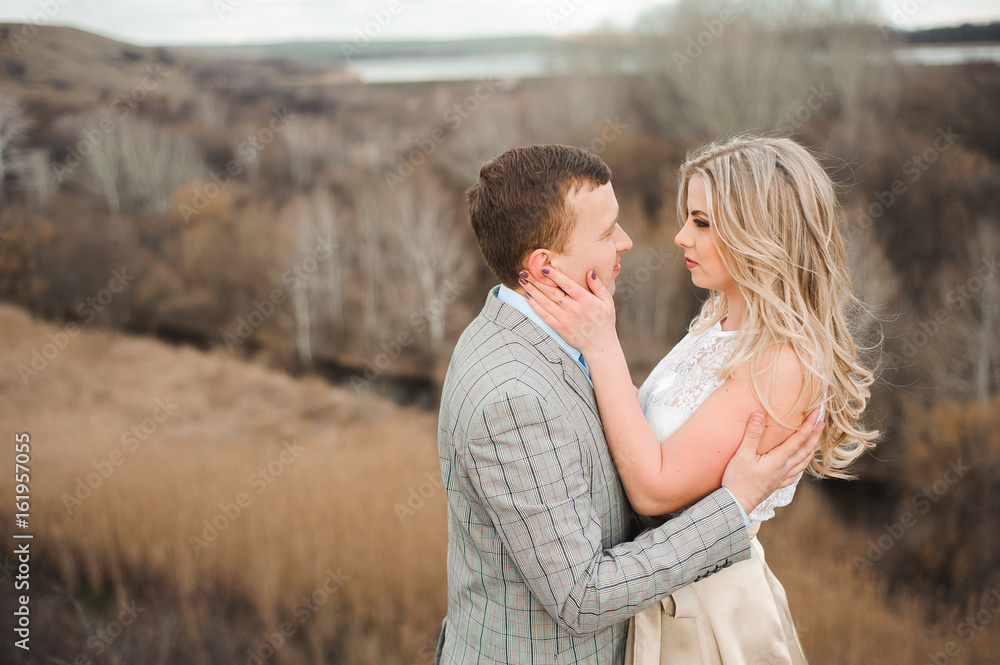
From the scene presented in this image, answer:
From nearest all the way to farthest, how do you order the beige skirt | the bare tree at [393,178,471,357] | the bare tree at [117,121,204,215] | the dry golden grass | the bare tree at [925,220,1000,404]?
the beige skirt
the dry golden grass
the bare tree at [925,220,1000,404]
the bare tree at [393,178,471,357]
the bare tree at [117,121,204,215]

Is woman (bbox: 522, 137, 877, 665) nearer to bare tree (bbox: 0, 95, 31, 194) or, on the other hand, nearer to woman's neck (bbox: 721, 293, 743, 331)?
woman's neck (bbox: 721, 293, 743, 331)

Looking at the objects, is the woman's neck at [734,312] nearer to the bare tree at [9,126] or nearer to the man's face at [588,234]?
the man's face at [588,234]

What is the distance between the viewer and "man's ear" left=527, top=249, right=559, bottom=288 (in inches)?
73.3

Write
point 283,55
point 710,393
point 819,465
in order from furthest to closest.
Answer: point 283,55
point 819,465
point 710,393

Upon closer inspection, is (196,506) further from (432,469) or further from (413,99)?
(413,99)

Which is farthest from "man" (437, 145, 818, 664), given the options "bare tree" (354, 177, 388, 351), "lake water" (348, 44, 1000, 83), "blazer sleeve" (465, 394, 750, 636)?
"lake water" (348, 44, 1000, 83)

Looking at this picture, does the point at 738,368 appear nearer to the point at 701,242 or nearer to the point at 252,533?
the point at 701,242

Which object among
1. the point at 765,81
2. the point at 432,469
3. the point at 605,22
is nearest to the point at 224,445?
the point at 432,469

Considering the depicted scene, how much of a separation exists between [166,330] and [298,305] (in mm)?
5068

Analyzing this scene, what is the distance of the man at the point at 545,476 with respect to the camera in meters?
1.60

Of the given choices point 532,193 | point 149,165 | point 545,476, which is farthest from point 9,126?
point 545,476

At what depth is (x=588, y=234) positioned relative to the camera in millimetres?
1881

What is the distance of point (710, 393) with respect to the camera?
2.02 metres

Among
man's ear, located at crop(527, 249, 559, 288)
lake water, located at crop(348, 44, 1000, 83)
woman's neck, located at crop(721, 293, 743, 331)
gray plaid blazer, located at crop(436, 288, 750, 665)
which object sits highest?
lake water, located at crop(348, 44, 1000, 83)
